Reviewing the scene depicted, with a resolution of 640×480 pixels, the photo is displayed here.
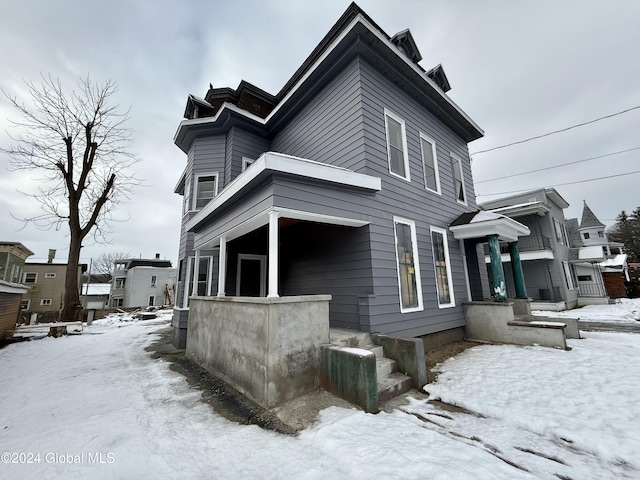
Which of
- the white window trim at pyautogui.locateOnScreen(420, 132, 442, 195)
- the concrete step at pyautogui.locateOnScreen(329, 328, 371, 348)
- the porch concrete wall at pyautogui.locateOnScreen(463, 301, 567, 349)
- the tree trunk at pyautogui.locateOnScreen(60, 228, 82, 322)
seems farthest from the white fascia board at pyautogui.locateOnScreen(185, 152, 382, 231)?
the tree trunk at pyautogui.locateOnScreen(60, 228, 82, 322)

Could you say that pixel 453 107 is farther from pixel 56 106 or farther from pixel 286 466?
pixel 56 106

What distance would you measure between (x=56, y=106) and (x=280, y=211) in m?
16.7

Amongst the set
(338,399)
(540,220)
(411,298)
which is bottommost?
(338,399)

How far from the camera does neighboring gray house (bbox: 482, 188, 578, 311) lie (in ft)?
47.0

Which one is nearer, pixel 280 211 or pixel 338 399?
pixel 338 399

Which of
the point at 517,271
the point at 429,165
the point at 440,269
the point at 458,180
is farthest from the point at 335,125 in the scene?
the point at 517,271

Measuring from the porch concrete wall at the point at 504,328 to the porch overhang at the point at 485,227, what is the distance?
1952 mm

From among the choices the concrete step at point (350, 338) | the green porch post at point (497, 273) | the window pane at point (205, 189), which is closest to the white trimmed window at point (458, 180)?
the green porch post at point (497, 273)

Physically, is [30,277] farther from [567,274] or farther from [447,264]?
[567,274]

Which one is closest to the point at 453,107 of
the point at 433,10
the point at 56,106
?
the point at 433,10

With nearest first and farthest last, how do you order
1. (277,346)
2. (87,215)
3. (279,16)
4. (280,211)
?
(277,346)
(280,211)
(279,16)
(87,215)

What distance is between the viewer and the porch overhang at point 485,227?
6863 mm

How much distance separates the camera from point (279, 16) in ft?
25.8

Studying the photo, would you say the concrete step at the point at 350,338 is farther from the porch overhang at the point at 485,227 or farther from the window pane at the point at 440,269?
the porch overhang at the point at 485,227
